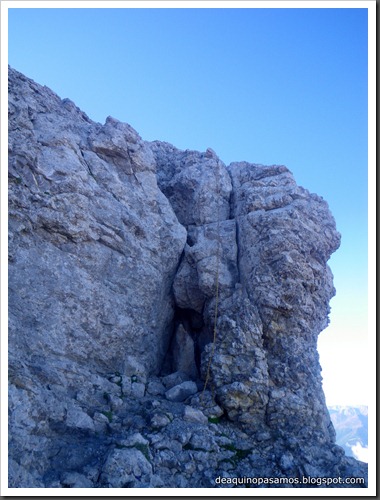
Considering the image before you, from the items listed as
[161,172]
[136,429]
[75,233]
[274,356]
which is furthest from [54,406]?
[161,172]

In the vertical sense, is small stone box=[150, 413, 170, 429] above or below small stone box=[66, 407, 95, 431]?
below

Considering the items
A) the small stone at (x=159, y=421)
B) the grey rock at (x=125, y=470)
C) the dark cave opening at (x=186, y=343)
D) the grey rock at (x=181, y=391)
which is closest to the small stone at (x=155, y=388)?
the grey rock at (x=181, y=391)

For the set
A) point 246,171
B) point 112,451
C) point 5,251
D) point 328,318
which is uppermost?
point 246,171

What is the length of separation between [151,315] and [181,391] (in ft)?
13.7

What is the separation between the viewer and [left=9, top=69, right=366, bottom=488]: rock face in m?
14.1

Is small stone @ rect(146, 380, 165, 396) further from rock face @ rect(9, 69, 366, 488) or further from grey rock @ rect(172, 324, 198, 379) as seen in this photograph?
grey rock @ rect(172, 324, 198, 379)

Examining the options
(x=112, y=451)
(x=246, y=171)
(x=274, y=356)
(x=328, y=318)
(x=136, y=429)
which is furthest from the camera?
(x=246, y=171)

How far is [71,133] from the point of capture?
2156 centimetres

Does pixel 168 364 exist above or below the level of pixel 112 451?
above

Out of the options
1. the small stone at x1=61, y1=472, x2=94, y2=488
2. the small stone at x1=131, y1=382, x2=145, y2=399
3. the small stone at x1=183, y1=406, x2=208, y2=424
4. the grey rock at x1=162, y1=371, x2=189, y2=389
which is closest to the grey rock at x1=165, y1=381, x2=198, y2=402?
the grey rock at x1=162, y1=371, x2=189, y2=389

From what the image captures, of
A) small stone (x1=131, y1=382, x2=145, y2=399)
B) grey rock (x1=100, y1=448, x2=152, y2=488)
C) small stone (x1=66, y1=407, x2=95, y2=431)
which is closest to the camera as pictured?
grey rock (x1=100, y1=448, x2=152, y2=488)

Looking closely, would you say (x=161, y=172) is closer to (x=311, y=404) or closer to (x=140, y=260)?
(x=140, y=260)

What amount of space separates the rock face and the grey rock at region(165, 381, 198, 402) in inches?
3.8

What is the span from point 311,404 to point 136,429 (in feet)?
25.4
